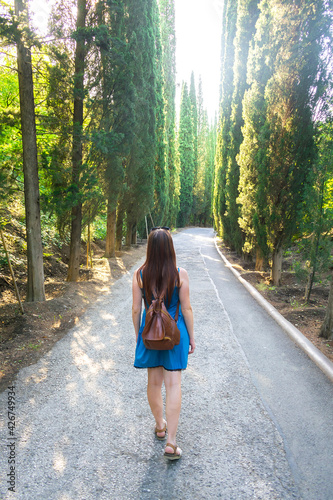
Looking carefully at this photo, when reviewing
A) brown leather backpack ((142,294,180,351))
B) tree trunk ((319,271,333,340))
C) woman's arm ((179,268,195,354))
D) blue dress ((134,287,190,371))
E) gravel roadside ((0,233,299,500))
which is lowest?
gravel roadside ((0,233,299,500))

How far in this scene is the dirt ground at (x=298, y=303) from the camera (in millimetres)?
5208

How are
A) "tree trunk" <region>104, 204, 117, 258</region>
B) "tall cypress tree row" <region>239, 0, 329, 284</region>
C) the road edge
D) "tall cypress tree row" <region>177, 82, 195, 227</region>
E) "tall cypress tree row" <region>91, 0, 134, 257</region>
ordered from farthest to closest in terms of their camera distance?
1. "tall cypress tree row" <region>177, 82, 195, 227</region>
2. "tree trunk" <region>104, 204, 117, 258</region>
3. "tall cypress tree row" <region>91, 0, 134, 257</region>
4. "tall cypress tree row" <region>239, 0, 329, 284</region>
5. the road edge

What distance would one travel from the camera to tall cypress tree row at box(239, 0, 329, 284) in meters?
7.84

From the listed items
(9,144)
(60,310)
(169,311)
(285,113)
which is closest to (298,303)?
(285,113)

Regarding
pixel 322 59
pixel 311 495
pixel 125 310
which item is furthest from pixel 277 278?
pixel 311 495

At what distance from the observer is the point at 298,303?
720cm

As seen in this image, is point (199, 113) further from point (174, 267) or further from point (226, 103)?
point (174, 267)

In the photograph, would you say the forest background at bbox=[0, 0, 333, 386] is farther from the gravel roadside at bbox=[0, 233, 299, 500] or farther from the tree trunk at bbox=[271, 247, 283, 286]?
the gravel roadside at bbox=[0, 233, 299, 500]

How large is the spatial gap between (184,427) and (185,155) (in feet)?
141

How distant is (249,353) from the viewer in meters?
4.67

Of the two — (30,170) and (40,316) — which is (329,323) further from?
(30,170)

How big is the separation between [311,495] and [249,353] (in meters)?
2.44

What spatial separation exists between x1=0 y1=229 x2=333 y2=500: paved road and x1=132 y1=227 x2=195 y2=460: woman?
13.2 inches

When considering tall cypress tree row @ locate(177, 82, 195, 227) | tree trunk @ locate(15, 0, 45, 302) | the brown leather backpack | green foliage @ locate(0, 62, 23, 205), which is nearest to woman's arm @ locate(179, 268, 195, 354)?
the brown leather backpack
